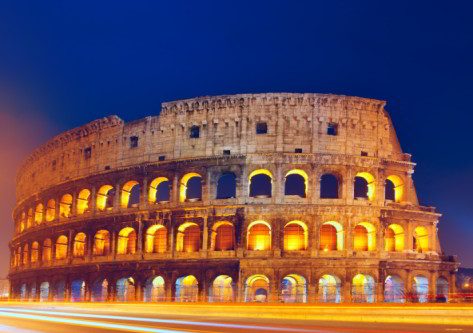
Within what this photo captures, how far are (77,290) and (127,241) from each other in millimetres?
→ 6612

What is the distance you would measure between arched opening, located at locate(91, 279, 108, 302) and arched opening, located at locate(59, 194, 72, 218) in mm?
7321

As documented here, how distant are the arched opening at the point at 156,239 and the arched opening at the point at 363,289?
44.6 ft

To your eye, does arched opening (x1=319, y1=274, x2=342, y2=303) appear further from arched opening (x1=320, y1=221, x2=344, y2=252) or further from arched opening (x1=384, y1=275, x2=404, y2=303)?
arched opening (x1=384, y1=275, x2=404, y2=303)

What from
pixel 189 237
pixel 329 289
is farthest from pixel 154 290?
pixel 329 289

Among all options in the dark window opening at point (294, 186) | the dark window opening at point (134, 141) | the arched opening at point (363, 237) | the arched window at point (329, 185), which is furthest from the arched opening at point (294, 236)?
the dark window opening at point (294, 186)

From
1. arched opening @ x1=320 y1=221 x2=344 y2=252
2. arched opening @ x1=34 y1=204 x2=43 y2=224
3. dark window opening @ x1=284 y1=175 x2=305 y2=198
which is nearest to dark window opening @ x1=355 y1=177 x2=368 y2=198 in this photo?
dark window opening @ x1=284 y1=175 x2=305 y2=198

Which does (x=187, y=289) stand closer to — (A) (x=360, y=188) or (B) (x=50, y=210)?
(B) (x=50, y=210)

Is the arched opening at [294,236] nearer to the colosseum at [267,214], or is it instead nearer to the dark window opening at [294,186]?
the colosseum at [267,214]

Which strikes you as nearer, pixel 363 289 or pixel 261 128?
pixel 363 289

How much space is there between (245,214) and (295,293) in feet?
Result: 22.1

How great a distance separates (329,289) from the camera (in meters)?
37.3

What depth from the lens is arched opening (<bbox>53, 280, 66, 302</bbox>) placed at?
4532 cm

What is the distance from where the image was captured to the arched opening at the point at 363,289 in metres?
35.9

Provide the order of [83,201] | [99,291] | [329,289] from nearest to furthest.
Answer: [329,289] → [99,291] → [83,201]
